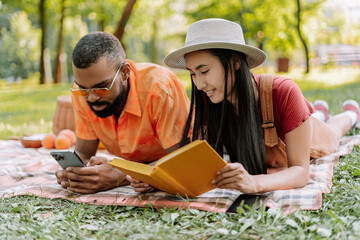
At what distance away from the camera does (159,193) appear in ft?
8.91

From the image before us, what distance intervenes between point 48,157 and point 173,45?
3811cm

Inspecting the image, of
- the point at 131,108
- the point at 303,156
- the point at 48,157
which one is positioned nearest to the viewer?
the point at 303,156

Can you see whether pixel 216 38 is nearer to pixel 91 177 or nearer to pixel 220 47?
pixel 220 47

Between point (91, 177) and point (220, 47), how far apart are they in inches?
51.6

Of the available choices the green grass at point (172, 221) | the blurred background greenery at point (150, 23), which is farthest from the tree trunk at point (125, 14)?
the green grass at point (172, 221)

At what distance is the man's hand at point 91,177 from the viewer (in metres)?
2.79

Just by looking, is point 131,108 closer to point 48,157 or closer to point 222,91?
point 222,91

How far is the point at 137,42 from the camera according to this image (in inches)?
1698

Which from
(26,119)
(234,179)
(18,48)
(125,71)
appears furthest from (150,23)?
(234,179)

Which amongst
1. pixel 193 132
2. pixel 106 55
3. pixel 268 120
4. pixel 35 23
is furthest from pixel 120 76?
pixel 35 23

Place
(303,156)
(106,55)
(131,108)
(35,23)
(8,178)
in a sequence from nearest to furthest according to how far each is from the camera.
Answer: (303,156) → (106,55) → (131,108) → (8,178) → (35,23)

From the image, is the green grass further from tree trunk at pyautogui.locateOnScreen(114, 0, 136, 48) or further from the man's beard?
tree trunk at pyautogui.locateOnScreen(114, 0, 136, 48)

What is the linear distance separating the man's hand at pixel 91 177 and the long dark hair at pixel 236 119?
24.1 inches

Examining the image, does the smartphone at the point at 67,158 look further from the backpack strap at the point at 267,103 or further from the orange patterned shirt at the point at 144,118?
the backpack strap at the point at 267,103
